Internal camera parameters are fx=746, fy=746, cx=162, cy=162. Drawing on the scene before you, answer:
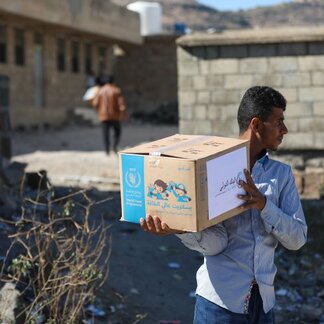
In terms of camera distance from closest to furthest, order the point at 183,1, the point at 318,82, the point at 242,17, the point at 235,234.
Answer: the point at 235,234 < the point at 318,82 < the point at 242,17 < the point at 183,1

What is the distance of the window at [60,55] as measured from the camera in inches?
1035

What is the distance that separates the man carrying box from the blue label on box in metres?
0.20

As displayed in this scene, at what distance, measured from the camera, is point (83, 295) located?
459 cm

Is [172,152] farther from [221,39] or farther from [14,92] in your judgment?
[14,92]

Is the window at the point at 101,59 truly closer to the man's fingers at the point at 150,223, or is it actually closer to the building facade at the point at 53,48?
the building facade at the point at 53,48

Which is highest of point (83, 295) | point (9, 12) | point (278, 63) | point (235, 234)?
point (9, 12)

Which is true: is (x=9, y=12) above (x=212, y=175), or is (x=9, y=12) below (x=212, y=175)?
above

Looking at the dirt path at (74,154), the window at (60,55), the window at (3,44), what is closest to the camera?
the dirt path at (74,154)

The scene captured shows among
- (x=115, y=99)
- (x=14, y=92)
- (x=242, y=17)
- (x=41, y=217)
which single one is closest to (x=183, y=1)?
(x=242, y=17)

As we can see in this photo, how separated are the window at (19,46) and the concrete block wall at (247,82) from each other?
1436 centimetres

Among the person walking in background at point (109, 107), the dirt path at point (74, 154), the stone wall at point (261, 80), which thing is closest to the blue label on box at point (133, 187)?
the stone wall at point (261, 80)

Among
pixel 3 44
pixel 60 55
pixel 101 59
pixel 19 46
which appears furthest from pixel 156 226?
pixel 101 59

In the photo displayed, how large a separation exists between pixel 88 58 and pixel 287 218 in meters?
27.2

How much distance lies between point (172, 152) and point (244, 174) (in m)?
0.28
